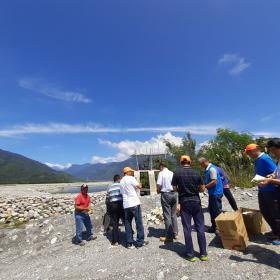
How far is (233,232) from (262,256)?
817 millimetres

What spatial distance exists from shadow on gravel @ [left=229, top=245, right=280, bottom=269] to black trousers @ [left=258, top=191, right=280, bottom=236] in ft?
2.08

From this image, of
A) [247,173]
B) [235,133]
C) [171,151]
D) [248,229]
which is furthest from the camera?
[235,133]

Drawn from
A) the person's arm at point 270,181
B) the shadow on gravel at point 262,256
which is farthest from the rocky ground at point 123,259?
the person's arm at point 270,181

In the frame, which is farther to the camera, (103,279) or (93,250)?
(93,250)

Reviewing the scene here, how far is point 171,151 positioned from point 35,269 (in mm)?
36007

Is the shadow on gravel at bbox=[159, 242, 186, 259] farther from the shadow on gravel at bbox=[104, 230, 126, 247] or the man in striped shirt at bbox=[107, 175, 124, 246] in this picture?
the man in striped shirt at bbox=[107, 175, 124, 246]

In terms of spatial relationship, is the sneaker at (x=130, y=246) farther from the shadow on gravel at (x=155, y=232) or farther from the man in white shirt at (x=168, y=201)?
the shadow on gravel at (x=155, y=232)

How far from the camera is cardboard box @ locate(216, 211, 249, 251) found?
7.38 meters

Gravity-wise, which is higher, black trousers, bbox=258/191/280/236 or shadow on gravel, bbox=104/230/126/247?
black trousers, bbox=258/191/280/236

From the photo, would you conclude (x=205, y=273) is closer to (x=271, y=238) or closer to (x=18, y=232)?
(x=271, y=238)

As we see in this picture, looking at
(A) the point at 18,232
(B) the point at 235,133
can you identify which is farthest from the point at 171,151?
(A) the point at 18,232

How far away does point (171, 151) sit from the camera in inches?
Answer: 1735

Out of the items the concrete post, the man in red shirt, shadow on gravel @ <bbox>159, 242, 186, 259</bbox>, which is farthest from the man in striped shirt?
the concrete post

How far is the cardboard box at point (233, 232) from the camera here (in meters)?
7.38
